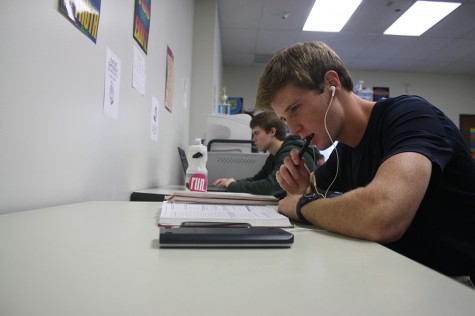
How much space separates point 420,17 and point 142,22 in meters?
3.40

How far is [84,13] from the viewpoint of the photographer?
0.87 metres

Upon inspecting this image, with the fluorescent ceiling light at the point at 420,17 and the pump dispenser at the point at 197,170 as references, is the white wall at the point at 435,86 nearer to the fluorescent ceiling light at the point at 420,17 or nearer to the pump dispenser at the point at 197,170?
the fluorescent ceiling light at the point at 420,17

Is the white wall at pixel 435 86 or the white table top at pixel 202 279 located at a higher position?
the white wall at pixel 435 86

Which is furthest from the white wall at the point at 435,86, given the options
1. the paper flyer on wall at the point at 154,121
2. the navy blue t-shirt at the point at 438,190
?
the navy blue t-shirt at the point at 438,190

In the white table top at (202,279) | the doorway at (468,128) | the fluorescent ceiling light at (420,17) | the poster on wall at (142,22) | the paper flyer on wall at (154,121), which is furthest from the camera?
the doorway at (468,128)

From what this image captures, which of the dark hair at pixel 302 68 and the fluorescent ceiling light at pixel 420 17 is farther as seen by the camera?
the fluorescent ceiling light at pixel 420 17

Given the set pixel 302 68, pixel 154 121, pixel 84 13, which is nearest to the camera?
pixel 84 13

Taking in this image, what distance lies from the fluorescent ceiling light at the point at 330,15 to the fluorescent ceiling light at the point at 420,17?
0.61m

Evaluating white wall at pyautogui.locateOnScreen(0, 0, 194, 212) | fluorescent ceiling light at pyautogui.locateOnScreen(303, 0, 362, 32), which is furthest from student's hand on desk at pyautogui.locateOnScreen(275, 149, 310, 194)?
fluorescent ceiling light at pyautogui.locateOnScreen(303, 0, 362, 32)

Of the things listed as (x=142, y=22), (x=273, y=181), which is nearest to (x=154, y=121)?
(x=142, y=22)

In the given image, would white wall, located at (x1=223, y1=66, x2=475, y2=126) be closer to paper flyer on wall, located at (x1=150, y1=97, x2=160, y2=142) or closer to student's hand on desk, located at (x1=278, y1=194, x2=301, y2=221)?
paper flyer on wall, located at (x1=150, y1=97, x2=160, y2=142)

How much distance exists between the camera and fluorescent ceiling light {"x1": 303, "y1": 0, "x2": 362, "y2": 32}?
329 centimetres

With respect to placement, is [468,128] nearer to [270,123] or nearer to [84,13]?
[270,123]

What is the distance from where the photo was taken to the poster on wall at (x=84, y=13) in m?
0.79
